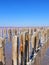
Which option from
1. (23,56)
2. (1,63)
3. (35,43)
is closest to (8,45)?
(35,43)

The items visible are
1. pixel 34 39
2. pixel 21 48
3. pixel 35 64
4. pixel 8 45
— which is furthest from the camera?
pixel 8 45

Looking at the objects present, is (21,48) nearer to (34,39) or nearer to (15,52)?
(15,52)

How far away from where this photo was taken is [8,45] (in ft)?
37.6

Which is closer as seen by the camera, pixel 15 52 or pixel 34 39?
pixel 15 52

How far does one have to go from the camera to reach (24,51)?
5473 mm

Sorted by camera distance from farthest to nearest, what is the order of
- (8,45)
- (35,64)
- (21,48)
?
1. (8,45)
2. (21,48)
3. (35,64)

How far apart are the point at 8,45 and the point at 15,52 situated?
6.51 meters

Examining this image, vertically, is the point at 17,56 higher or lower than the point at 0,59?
lower

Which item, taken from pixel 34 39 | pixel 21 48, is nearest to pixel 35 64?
pixel 21 48

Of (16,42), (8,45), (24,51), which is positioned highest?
(16,42)

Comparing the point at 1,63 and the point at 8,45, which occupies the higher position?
the point at 1,63

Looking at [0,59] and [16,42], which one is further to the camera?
[16,42]

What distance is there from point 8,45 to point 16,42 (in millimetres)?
6534

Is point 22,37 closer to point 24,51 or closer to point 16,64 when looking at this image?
point 24,51
